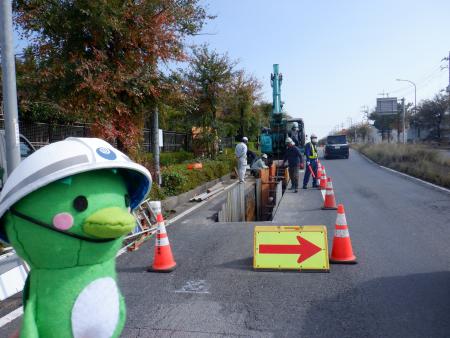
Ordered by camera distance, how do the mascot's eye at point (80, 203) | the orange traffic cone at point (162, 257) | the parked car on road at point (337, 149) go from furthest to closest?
1. the parked car on road at point (337, 149)
2. the orange traffic cone at point (162, 257)
3. the mascot's eye at point (80, 203)

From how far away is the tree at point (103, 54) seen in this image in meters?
8.75

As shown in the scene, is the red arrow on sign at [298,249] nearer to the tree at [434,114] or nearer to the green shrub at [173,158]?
the green shrub at [173,158]

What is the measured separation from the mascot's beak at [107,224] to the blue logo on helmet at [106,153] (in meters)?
0.25

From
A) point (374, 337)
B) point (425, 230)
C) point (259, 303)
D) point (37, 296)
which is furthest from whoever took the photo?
point (425, 230)

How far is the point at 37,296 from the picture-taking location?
2.12 m

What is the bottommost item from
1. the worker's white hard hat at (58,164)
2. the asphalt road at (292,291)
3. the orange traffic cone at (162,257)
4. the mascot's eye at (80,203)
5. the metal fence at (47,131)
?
the asphalt road at (292,291)

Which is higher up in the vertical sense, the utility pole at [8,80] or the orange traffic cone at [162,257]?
the utility pole at [8,80]

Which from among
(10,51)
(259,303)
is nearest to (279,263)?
(259,303)

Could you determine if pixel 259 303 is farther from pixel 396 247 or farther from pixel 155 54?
pixel 155 54

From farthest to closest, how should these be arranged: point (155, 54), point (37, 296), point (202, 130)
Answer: point (202, 130) → point (155, 54) → point (37, 296)

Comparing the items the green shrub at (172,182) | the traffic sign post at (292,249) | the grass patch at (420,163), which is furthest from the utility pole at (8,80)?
the grass patch at (420,163)

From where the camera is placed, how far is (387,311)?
438cm

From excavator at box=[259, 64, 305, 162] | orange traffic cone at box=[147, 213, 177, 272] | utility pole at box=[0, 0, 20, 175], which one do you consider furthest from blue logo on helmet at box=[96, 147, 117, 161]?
excavator at box=[259, 64, 305, 162]

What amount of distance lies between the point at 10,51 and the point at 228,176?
14.6 meters
